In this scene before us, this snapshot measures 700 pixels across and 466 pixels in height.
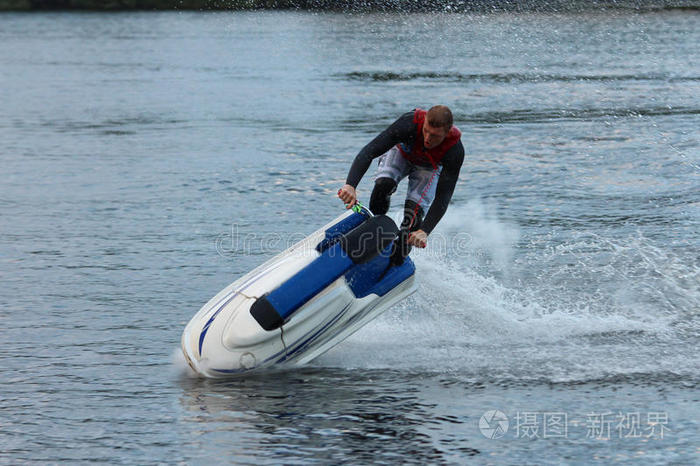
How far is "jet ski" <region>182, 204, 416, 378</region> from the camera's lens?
24.5 ft

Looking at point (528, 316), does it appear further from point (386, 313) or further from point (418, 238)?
point (418, 238)

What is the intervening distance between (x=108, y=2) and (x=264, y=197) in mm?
52038

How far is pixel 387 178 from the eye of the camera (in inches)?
330

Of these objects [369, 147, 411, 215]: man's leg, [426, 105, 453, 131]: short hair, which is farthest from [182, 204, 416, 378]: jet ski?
[426, 105, 453, 131]: short hair

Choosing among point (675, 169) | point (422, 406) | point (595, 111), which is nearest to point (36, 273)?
point (422, 406)

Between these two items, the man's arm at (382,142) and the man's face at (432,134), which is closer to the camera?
the man's face at (432,134)

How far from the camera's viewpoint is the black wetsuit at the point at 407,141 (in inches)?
311

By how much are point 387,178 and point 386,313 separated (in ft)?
5.28

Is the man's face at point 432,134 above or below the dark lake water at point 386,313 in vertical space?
above

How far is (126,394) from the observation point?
24.3 ft

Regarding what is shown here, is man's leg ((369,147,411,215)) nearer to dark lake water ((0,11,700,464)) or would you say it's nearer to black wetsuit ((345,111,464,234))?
black wetsuit ((345,111,464,234))

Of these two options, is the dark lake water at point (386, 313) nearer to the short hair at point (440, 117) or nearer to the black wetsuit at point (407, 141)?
the black wetsuit at point (407, 141)

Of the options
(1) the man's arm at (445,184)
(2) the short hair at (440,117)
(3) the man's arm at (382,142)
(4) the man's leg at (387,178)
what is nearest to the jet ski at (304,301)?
(4) the man's leg at (387,178)

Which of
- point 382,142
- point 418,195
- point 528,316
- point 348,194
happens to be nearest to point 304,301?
point 348,194
